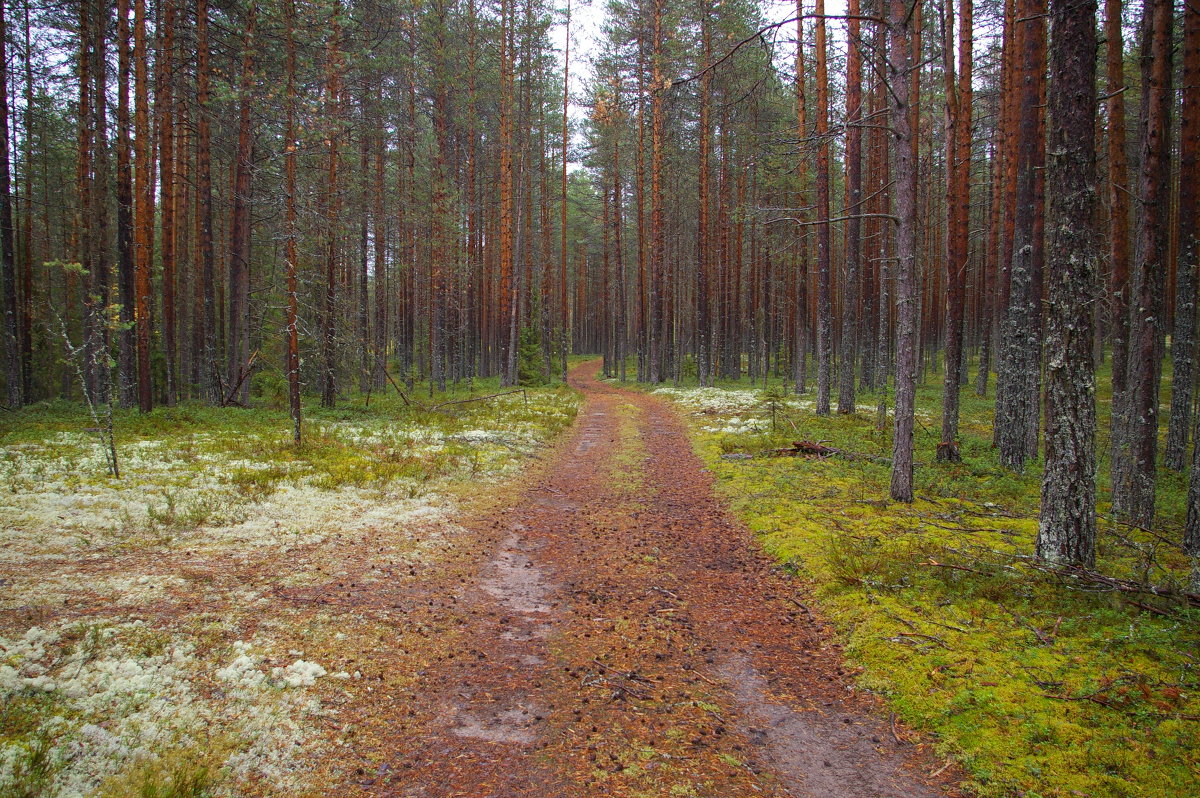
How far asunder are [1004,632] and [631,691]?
9.57 feet

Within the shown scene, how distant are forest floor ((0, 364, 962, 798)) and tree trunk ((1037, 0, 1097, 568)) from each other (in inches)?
96.0

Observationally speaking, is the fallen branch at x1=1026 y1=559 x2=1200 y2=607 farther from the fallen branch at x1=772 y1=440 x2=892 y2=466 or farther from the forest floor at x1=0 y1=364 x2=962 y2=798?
the fallen branch at x1=772 y1=440 x2=892 y2=466

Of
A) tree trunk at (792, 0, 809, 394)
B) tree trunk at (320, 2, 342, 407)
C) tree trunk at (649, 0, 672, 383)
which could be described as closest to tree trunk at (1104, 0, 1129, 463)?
tree trunk at (792, 0, 809, 394)

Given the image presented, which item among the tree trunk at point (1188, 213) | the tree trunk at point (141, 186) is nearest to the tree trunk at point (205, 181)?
the tree trunk at point (141, 186)

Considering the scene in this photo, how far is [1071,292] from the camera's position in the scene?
5094 millimetres

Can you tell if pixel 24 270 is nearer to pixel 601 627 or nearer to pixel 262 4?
pixel 262 4

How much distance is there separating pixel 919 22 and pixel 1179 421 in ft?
38.2

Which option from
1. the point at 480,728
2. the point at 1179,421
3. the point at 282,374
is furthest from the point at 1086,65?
the point at 282,374

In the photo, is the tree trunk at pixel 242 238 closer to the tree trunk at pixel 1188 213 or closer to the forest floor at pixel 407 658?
the forest floor at pixel 407 658

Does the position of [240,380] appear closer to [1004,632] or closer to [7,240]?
[7,240]

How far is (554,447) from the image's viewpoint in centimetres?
1414

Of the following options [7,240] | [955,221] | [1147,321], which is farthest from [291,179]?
[1147,321]

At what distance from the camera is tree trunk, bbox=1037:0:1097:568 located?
4.97 metres

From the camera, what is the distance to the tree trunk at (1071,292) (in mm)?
4973
